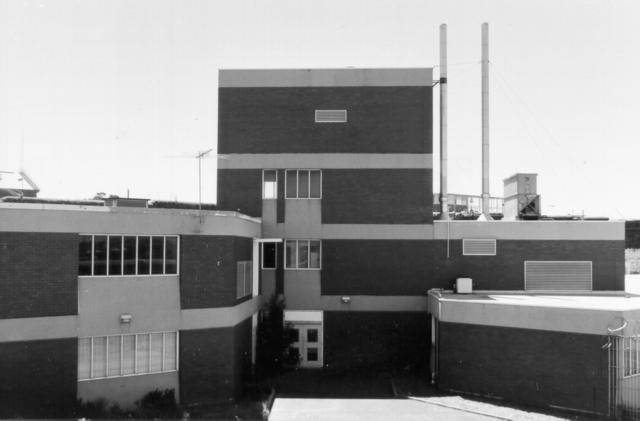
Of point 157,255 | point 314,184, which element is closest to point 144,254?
point 157,255

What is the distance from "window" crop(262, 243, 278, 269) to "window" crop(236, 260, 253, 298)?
306 cm

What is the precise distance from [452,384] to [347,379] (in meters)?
4.70

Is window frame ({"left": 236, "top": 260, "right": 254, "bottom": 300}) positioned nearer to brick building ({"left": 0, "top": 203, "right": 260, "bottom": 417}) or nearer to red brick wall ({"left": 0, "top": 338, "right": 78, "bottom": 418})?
brick building ({"left": 0, "top": 203, "right": 260, "bottom": 417})

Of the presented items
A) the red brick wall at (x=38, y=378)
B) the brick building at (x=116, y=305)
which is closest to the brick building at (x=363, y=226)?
A: the brick building at (x=116, y=305)

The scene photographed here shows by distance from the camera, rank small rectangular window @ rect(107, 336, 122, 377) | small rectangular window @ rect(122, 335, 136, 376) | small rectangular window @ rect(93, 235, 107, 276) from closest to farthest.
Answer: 1. small rectangular window @ rect(93, 235, 107, 276)
2. small rectangular window @ rect(107, 336, 122, 377)
3. small rectangular window @ rect(122, 335, 136, 376)

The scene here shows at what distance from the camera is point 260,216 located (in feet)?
87.9

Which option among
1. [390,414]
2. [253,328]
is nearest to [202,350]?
[253,328]

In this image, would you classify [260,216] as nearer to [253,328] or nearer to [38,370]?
[253,328]

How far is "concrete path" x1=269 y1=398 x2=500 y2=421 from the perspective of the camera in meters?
18.5

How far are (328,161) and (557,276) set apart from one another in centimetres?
1153

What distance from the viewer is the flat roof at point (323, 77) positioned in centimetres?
2658

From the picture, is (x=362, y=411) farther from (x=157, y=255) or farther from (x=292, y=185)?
(x=292, y=185)

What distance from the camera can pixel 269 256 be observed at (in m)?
26.8

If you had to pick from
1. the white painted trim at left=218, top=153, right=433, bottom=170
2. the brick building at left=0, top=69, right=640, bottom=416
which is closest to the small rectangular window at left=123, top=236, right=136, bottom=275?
the brick building at left=0, top=69, right=640, bottom=416
